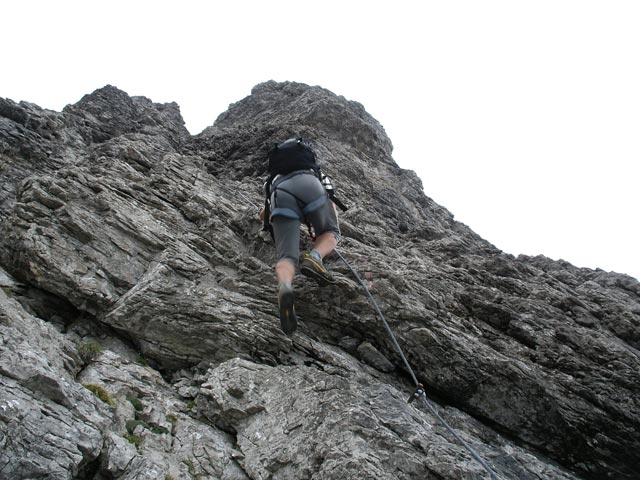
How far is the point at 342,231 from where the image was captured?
13008 millimetres

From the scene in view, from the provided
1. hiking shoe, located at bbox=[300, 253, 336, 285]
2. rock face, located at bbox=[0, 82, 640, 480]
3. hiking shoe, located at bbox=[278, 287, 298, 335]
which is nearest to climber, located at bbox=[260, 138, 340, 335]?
hiking shoe, located at bbox=[300, 253, 336, 285]

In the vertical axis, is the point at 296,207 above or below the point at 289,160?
below

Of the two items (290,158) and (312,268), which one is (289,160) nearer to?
(290,158)

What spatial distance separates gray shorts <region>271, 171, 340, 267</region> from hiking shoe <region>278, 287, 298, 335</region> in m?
1.37

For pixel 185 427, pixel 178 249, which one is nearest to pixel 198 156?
pixel 178 249

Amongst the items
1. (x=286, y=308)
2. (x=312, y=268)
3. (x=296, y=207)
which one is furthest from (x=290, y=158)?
(x=286, y=308)

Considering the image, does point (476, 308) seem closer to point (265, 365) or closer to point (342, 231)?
point (342, 231)

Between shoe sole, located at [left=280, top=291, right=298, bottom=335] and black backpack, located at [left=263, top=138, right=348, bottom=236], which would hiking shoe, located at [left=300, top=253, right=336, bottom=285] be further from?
black backpack, located at [left=263, top=138, right=348, bottom=236]

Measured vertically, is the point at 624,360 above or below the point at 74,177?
above

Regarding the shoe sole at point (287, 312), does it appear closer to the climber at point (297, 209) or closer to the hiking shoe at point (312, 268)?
the climber at point (297, 209)

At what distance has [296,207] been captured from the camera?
30.1 ft

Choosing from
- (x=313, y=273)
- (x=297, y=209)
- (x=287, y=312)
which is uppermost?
(x=297, y=209)

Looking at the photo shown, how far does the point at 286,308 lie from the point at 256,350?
145cm

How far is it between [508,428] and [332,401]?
12.4 ft
